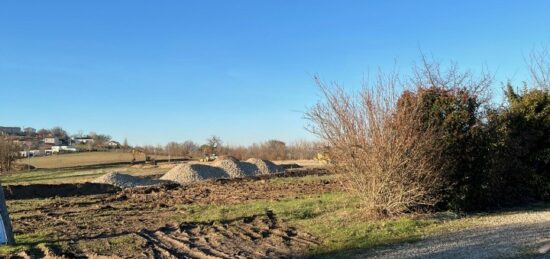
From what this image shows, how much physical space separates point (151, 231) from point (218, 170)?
2573cm

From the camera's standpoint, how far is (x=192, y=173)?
3416 centimetres

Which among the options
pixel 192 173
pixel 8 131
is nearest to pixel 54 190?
pixel 192 173

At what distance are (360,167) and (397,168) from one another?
32.9 inches

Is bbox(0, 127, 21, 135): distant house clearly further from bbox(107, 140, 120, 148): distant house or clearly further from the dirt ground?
the dirt ground

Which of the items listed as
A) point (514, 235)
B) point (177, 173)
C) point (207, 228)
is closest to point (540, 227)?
point (514, 235)

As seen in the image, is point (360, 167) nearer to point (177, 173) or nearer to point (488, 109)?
point (488, 109)

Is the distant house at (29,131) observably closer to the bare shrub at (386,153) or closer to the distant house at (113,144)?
the distant house at (113,144)

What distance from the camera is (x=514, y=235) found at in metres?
9.13

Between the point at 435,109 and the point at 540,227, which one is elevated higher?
the point at 435,109

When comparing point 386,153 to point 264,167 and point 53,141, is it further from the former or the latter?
point 53,141

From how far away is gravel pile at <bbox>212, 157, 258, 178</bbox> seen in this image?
37875 mm

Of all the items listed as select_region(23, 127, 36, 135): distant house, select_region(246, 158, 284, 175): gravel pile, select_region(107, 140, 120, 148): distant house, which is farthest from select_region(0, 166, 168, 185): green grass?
select_region(23, 127, 36, 135): distant house

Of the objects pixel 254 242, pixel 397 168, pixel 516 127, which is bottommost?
pixel 254 242

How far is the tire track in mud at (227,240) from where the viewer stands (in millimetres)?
9273
